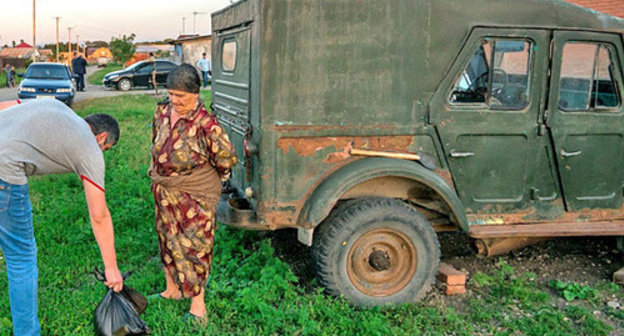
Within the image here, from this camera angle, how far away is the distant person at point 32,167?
3.07 m

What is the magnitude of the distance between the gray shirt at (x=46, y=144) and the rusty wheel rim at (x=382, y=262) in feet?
6.71

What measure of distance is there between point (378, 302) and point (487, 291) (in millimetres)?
1022

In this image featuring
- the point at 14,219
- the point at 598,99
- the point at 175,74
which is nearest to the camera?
the point at 14,219

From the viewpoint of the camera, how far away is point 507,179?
4.58m

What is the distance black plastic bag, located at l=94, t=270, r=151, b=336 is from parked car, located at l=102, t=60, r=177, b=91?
2382 cm

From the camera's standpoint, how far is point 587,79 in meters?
4.69

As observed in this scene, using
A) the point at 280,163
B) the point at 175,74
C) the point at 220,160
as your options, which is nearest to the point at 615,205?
the point at 280,163

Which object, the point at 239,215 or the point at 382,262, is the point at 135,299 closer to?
the point at 239,215

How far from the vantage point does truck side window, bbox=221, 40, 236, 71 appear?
16.5 ft

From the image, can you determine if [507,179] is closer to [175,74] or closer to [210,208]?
[210,208]

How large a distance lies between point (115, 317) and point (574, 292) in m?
3.51

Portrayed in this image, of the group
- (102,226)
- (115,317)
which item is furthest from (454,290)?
(102,226)

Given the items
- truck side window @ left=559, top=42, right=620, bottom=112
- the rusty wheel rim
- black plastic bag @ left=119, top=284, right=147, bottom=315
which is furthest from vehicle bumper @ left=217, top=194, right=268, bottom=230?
truck side window @ left=559, top=42, right=620, bottom=112

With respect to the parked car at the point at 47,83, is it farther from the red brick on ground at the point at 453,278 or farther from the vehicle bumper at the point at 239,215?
the red brick on ground at the point at 453,278
